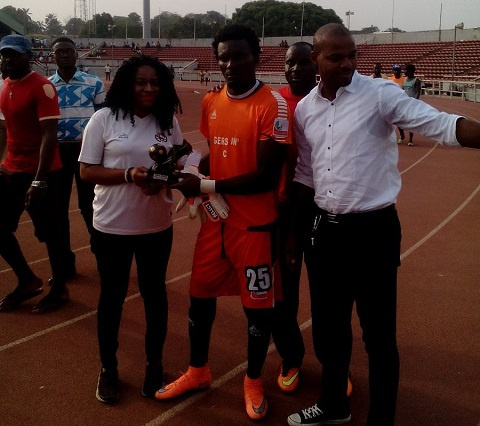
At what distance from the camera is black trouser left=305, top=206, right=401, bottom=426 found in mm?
2537

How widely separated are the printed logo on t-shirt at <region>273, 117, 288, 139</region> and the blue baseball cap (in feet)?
8.09

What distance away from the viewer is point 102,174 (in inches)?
115

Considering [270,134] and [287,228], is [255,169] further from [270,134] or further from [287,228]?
[287,228]

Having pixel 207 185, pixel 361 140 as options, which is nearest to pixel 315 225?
pixel 361 140

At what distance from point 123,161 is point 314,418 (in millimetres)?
1798

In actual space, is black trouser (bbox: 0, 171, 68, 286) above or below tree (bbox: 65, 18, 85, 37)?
below

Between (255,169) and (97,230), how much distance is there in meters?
1.01

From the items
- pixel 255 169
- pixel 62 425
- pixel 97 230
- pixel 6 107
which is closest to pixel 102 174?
pixel 97 230

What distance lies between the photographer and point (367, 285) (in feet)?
8.50

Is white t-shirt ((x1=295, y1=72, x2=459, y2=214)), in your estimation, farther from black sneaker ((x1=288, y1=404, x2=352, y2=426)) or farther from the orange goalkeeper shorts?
black sneaker ((x1=288, y1=404, x2=352, y2=426))

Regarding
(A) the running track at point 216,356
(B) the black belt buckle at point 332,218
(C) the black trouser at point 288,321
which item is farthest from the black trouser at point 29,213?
(B) the black belt buckle at point 332,218

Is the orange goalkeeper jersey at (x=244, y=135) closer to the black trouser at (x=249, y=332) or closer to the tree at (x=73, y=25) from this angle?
the black trouser at (x=249, y=332)

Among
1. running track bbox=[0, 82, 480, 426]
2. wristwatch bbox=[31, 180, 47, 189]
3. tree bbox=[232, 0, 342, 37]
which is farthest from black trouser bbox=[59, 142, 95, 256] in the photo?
tree bbox=[232, 0, 342, 37]

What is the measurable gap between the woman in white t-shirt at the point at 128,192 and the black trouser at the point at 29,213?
145 centimetres
